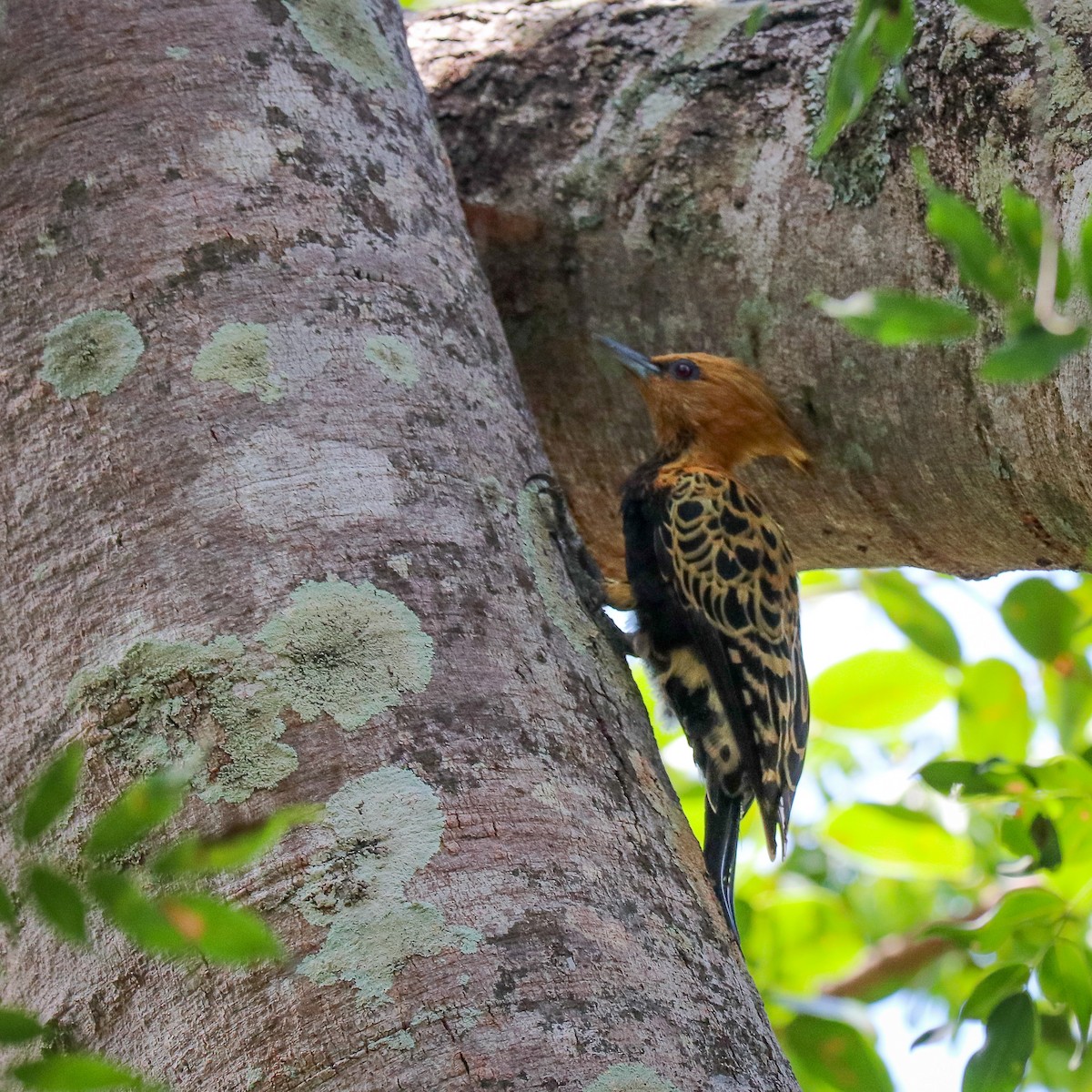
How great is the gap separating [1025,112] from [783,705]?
5.51 ft

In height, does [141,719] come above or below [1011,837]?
above

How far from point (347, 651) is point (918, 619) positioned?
6.72 feet

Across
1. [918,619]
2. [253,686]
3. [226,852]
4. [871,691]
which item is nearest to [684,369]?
[918,619]

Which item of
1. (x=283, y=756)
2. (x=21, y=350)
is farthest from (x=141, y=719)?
(x=21, y=350)

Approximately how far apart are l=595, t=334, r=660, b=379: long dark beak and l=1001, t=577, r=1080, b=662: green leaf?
104cm

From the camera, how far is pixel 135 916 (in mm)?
1017

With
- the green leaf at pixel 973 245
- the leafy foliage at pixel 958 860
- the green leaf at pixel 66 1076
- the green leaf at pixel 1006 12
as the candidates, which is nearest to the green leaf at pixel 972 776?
the leafy foliage at pixel 958 860

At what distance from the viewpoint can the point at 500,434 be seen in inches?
88.1

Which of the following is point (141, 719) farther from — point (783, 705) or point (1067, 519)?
point (783, 705)

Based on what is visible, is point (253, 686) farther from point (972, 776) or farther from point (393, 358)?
point (972, 776)

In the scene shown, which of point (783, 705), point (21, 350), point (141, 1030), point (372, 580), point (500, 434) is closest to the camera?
point (141, 1030)

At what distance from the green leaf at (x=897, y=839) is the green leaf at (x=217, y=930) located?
2580 mm

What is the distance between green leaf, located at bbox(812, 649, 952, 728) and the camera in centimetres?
352

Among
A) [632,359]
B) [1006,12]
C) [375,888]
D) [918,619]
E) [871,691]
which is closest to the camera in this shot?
[1006,12]
